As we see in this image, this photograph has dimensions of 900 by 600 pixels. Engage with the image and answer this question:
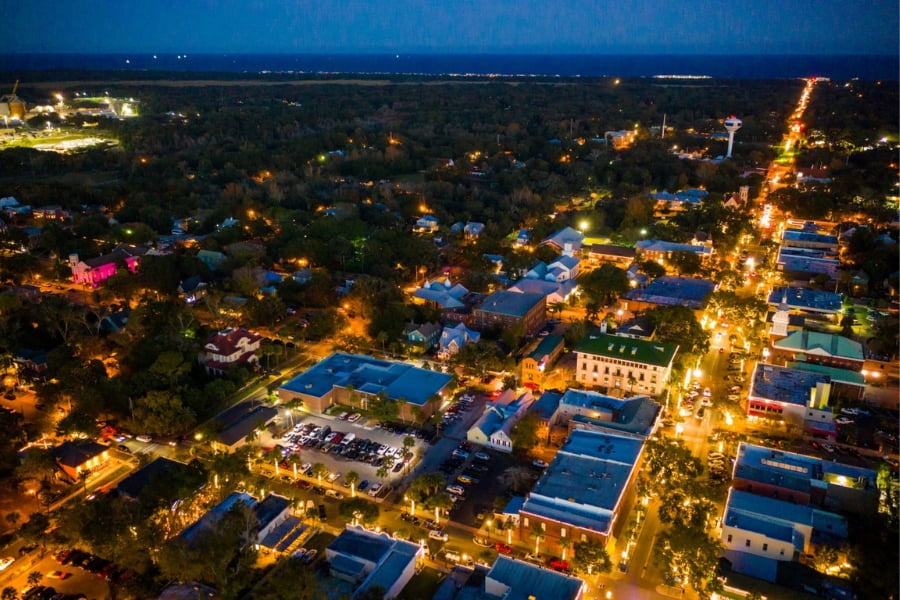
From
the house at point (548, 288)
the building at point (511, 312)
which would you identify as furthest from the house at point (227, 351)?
the house at point (548, 288)

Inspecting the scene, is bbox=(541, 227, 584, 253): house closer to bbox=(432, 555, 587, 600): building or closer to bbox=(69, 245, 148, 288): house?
bbox=(69, 245, 148, 288): house

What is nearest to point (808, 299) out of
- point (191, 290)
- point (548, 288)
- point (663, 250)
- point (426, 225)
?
point (663, 250)

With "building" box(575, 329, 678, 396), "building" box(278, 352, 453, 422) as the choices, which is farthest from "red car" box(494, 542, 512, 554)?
"building" box(575, 329, 678, 396)

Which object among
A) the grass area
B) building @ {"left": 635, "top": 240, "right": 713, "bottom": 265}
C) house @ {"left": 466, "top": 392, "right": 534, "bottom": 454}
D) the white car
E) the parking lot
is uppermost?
building @ {"left": 635, "top": 240, "right": 713, "bottom": 265}

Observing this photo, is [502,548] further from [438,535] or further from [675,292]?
[675,292]

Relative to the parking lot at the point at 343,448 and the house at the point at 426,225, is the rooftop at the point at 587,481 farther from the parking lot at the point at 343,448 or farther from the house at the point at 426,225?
the house at the point at 426,225

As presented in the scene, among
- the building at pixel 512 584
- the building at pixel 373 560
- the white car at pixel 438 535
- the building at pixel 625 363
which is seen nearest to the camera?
the building at pixel 512 584
